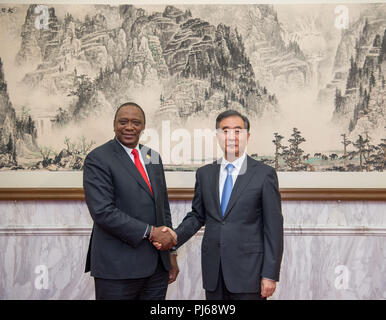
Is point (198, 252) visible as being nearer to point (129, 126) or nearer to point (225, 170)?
point (225, 170)

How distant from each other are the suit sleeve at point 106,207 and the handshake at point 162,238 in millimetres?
87

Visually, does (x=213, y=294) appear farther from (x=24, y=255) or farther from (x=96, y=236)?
(x=24, y=255)

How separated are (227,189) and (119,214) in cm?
70

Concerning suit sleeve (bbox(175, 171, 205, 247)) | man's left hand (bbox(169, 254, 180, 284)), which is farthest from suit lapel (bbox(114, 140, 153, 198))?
man's left hand (bbox(169, 254, 180, 284))

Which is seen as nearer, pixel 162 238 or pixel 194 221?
pixel 162 238

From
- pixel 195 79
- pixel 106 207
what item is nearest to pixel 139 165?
pixel 106 207

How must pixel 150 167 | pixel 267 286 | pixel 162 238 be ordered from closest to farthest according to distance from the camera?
pixel 267 286 → pixel 162 238 → pixel 150 167

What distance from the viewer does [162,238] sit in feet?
8.02

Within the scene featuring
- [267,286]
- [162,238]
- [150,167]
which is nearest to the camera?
[267,286]

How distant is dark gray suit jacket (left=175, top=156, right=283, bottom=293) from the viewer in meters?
2.33

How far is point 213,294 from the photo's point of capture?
242 cm

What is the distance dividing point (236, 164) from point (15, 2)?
2.62 meters

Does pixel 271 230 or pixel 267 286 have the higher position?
pixel 271 230

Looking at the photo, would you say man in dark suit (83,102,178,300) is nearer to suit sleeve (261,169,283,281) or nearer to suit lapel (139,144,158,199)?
suit lapel (139,144,158,199)
